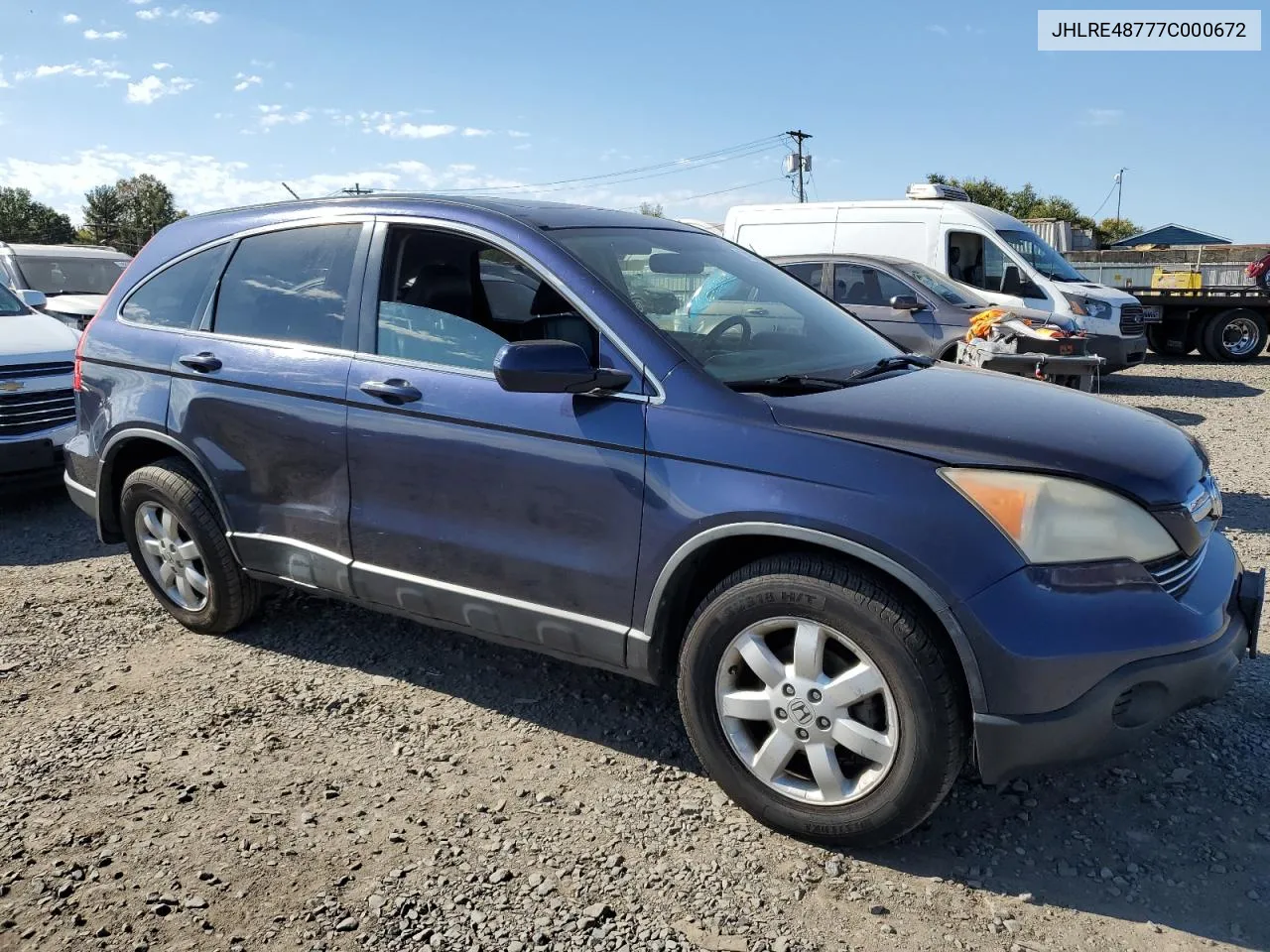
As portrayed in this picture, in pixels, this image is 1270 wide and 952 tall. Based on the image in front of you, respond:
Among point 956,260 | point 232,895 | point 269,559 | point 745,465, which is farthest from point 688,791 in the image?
point 956,260

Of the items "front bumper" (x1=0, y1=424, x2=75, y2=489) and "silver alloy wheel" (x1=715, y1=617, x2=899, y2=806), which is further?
"front bumper" (x1=0, y1=424, x2=75, y2=489)

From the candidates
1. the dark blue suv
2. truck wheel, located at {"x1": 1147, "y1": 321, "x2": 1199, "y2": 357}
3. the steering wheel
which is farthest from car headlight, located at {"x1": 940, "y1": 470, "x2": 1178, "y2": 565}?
truck wheel, located at {"x1": 1147, "y1": 321, "x2": 1199, "y2": 357}

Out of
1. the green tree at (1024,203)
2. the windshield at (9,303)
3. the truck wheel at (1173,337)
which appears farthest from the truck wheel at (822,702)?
the green tree at (1024,203)

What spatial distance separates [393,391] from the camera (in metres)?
3.47

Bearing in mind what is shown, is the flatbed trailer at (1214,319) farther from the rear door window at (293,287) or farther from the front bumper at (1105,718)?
the rear door window at (293,287)

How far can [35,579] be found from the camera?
Result: 5.39 metres

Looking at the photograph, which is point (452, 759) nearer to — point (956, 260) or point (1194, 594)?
point (1194, 594)

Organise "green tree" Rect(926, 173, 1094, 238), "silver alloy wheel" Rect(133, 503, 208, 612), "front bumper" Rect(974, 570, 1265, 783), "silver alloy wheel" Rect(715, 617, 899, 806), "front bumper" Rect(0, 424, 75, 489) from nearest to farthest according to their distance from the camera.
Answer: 1. "front bumper" Rect(974, 570, 1265, 783)
2. "silver alloy wheel" Rect(715, 617, 899, 806)
3. "silver alloy wheel" Rect(133, 503, 208, 612)
4. "front bumper" Rect(0, 424, 75, 489)
5. "green tree" Rect(926, 173, 1094, 238)

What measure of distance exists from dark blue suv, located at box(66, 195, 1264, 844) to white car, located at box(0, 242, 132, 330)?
8.34 metres

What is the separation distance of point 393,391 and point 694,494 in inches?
48.0

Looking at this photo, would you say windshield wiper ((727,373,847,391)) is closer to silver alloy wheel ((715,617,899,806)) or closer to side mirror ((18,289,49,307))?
silver alloy wheel ((715,617,899,806))

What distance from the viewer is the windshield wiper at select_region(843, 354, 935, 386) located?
3334 millimetres

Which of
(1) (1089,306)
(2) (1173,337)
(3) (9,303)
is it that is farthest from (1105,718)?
(2) (1173,337)

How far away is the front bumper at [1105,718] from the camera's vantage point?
2521mm
